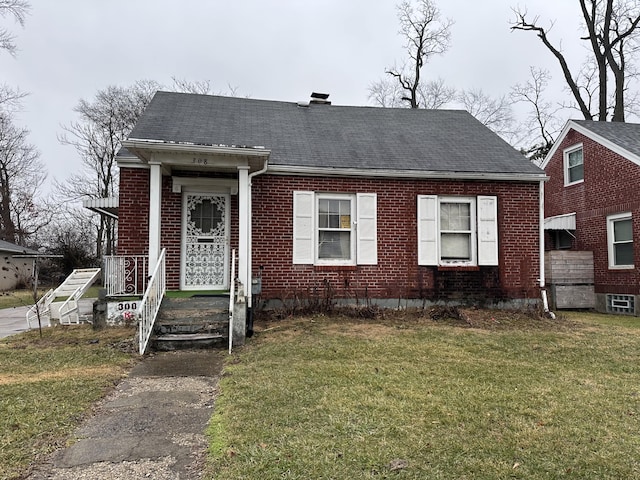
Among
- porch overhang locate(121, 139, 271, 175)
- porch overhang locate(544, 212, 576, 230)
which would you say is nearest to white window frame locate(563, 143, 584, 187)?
porch overhang locate(544, 212, 576, 230)

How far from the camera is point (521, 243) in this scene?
9734mm

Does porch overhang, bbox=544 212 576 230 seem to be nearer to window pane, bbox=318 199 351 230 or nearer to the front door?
window pane, bbox=318 199 351 230

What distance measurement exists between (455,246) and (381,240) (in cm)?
170

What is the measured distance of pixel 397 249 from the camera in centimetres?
938

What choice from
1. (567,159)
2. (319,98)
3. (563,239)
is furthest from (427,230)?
(567,159)

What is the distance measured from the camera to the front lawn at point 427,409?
9.19 ft

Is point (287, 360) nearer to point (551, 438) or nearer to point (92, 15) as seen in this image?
point (551, 438)

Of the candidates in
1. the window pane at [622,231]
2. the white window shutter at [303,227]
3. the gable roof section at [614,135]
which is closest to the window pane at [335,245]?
the white window shutter at [303,227]

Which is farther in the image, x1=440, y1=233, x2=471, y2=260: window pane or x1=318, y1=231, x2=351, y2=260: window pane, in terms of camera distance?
x1=440, y1=233, x2=471, y2=260: window pane

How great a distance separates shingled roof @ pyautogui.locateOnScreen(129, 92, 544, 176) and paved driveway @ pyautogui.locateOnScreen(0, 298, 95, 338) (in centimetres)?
508

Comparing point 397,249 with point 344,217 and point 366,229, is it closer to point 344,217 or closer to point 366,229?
point 366,229

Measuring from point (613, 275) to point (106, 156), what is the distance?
28.3 metres

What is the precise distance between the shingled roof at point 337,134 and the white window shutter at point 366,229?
75 centimetres

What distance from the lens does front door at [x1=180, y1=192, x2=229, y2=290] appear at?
877 centimetres
